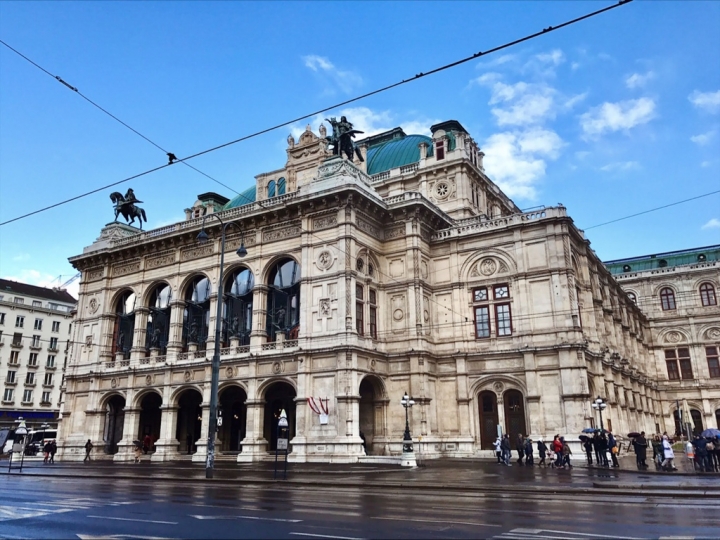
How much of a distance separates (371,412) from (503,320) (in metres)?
10.2

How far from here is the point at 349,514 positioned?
43.4ft

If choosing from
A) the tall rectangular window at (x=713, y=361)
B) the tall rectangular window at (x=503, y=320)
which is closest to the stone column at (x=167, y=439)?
the tall rectangular window at (x=503, y=320)

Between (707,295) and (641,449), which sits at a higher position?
(707,295)

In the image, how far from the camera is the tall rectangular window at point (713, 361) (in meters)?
63.3

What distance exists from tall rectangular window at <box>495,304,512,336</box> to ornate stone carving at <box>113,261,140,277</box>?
1091 inches

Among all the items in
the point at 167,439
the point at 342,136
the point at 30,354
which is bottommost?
the point at 167,439

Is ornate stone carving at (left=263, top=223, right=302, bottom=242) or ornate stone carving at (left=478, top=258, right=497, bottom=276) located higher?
ornate stone carving at (left=263, top=223, right=302, bottom=242)

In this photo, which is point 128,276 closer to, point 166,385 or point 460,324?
point 166,385

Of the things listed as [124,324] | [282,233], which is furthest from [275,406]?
[124,324]

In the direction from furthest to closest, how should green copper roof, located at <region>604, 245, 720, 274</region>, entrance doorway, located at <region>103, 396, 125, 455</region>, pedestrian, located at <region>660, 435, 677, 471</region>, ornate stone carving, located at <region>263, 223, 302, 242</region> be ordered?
green copper roof, located at <region>604, 245, 720, 274</region>, entrance doorway, located at <region>103, 396, 125, 455</region>, ornate stone carving, located at <region>263, 223, 302, 242</region>, pedestrian, located at <region>660, 435, 677, 471</region>

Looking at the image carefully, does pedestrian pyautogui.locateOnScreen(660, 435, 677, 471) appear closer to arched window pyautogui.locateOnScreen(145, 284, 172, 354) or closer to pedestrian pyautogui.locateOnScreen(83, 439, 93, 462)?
arched window pyautogui.locateOnScreen(145, 284, 172, 354)

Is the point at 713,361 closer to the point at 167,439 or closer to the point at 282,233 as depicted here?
the point at 282,233

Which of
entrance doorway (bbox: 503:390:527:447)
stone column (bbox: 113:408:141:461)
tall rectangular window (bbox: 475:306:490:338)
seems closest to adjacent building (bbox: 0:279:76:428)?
stone column (bbox: 113:408:141:461)

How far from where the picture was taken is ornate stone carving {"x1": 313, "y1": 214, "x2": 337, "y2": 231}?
38.0m
